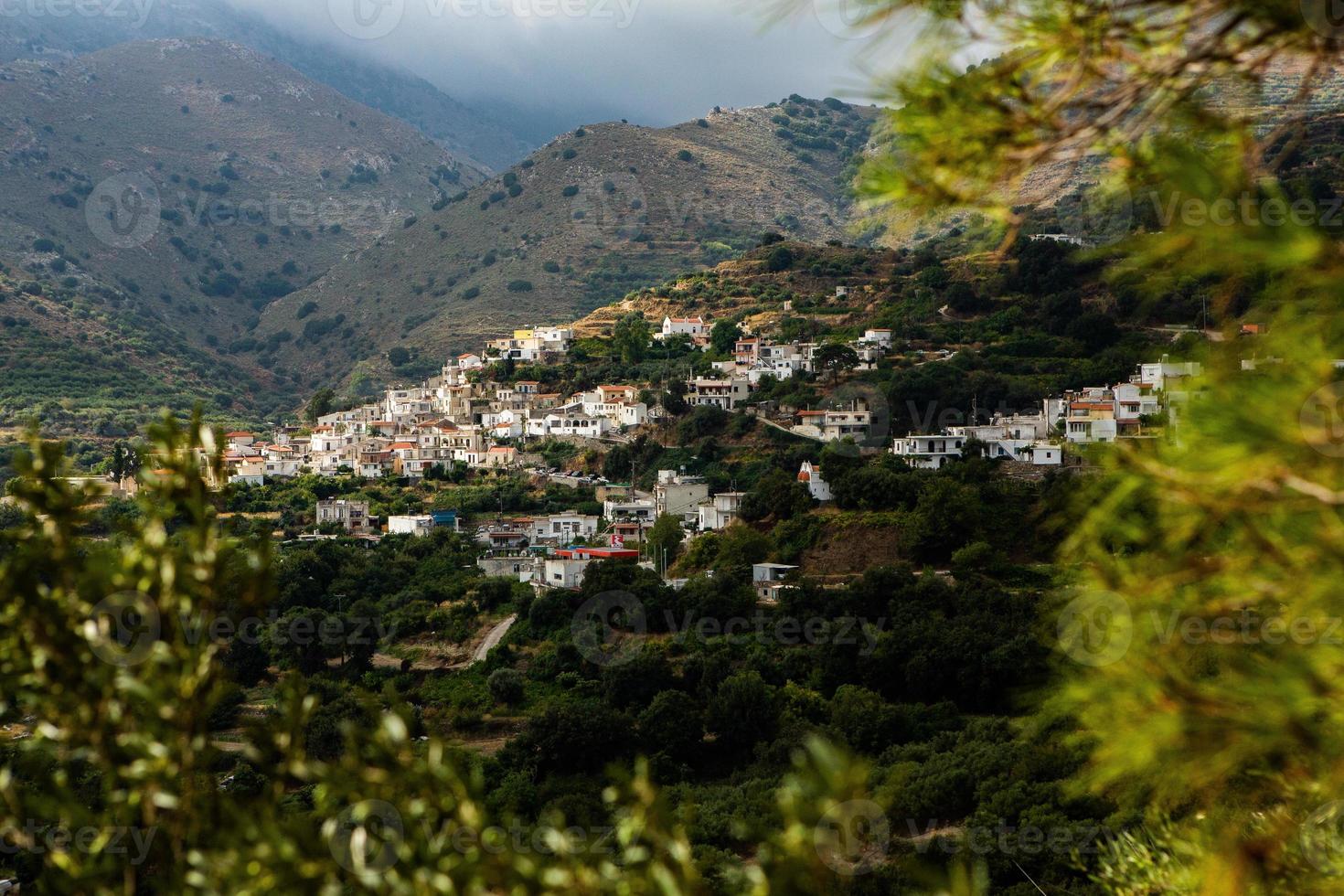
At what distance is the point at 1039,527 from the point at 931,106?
21111 mm

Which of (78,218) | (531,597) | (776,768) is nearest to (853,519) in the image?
(531,597)

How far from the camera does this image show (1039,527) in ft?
73.9

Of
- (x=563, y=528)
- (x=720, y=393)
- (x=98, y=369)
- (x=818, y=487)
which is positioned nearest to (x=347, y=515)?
(x=563, y=528)

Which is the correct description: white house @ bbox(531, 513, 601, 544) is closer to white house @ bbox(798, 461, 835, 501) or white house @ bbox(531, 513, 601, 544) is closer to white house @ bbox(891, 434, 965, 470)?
white house @ bbox(798, 461, 835, 501)

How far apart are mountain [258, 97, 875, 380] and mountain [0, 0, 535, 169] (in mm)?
59012

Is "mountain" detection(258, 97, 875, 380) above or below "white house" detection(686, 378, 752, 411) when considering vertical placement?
above

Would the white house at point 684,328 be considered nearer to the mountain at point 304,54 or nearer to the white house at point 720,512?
the white house at point 720,512

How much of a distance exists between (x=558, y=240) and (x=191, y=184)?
1438 inches

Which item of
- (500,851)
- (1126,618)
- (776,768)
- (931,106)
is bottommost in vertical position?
(776,768)

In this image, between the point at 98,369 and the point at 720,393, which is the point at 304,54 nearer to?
the point at 98,369

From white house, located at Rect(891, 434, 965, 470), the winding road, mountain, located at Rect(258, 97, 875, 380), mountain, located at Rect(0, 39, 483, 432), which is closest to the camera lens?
the winding road

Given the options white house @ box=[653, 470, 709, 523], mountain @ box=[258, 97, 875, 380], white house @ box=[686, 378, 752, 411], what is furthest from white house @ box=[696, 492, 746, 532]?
mountain @ box=[258, 97, 875, 380]

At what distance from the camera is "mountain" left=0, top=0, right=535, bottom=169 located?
13262 centimetres

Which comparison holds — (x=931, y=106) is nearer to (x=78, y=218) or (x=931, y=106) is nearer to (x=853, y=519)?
(x=853, y=519)
